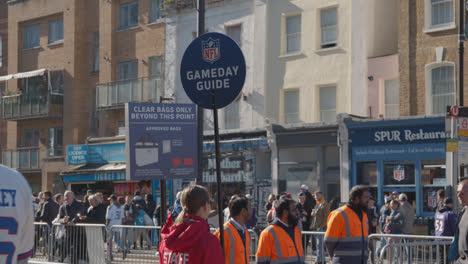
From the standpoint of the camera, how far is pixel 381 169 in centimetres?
2672

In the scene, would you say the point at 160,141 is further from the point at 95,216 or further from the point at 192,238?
the point at 192,238

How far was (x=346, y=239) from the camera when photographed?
30.0ft

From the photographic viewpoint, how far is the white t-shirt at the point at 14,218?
4.06 m

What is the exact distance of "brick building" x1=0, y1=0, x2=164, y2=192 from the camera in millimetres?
37656

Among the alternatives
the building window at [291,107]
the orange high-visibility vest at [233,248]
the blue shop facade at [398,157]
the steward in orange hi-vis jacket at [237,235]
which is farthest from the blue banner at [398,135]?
the orange high-visibility vest at [233,248]

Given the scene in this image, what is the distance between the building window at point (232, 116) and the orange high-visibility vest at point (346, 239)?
75.6ft

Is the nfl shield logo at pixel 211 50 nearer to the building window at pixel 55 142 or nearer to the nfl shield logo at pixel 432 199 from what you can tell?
the nfl shield logo at pixel 432 199

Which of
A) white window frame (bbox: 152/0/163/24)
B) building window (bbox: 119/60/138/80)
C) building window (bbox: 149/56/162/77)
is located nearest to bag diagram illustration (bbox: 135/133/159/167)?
building window (bbox: 149/56/162/77)

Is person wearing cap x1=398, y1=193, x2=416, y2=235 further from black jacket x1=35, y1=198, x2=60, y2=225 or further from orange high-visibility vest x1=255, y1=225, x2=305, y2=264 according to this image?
orange high-visibility vest x1=255, y1=225, x2=305, y2=264

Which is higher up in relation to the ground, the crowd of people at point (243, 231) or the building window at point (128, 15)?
the building window at point (128, 15)

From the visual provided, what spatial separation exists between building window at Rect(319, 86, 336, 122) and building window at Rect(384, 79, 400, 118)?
2095mm

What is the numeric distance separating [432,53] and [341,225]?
1821 cm

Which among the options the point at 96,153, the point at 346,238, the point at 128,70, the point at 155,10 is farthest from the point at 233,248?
the point at 128,70

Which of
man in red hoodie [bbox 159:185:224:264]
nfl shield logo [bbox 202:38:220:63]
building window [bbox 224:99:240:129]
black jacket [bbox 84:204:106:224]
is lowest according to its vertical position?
black jacket [bbox 84:204:106:224]
